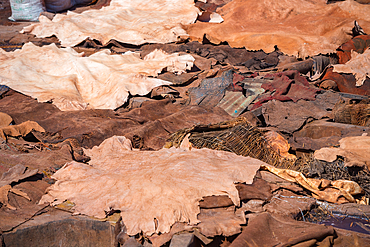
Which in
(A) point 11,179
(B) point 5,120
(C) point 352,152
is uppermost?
(A) point 11,179

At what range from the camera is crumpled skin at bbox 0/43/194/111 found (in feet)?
18.4

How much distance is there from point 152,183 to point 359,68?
604 cm

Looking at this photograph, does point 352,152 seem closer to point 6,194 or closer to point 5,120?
point 6,194

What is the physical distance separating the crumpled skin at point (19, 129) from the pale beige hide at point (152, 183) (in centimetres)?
130

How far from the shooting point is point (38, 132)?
13.5ft

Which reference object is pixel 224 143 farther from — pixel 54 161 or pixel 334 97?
pixel 334 97

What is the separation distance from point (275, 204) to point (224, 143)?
3.48ft

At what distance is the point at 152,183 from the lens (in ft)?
8.64

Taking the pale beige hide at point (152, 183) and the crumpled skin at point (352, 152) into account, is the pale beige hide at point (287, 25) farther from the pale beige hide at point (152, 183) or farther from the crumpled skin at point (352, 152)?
the pale beige hide at point (152, 183)

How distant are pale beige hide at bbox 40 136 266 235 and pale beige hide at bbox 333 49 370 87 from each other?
4.63 m

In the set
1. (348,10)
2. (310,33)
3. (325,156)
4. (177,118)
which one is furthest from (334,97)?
(348,10)

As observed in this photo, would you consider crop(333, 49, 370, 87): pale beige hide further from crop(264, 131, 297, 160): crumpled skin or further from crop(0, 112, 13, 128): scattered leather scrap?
crop(0, 112, 13, 128): scattered leather scrap

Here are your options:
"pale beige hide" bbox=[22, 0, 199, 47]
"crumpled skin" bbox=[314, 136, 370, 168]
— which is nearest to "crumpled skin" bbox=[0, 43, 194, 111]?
"pale beige hide" bbox=[22, 0, 199, 47]

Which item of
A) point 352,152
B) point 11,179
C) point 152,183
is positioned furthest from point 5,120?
point 352,152
